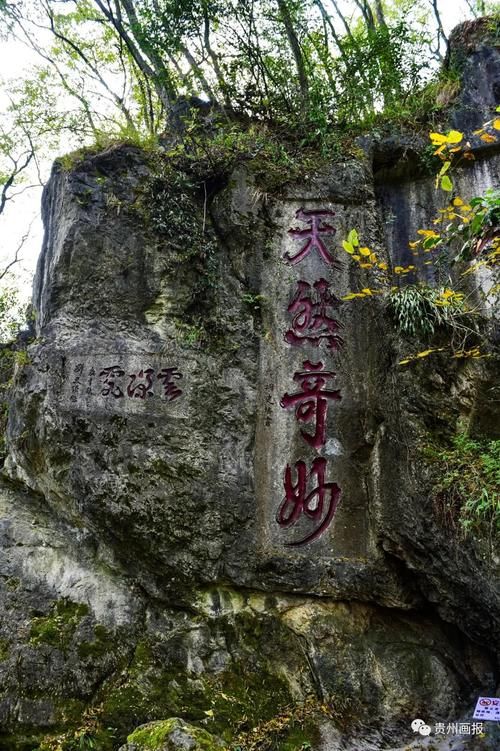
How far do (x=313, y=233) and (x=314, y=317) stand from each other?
3.26 ft

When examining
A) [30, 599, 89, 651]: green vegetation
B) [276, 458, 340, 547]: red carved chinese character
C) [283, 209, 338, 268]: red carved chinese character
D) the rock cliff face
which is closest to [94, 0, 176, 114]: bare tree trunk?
the rock cliff face

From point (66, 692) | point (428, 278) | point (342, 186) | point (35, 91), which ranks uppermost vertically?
point (35, 91)

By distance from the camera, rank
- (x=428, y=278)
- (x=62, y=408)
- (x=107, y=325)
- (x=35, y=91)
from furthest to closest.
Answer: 1. (x=35, y=91)
2. (x=428, y=278)
3. (x=107, y=325)
4. (x=62, y=408)

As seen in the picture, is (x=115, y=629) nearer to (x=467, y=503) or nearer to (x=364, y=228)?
(x=467, y=503)

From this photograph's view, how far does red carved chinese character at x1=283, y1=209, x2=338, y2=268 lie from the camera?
20.1 feet

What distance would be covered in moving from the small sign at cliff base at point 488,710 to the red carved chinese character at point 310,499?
6.02 feet

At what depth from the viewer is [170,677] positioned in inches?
194

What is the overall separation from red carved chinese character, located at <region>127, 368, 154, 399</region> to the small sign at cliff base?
373cm

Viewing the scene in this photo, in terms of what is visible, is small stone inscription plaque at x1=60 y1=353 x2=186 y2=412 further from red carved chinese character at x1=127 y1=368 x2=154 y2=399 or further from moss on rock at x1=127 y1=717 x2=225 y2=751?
moss on rock at x1=127 y1=717 x2=225 y2=751

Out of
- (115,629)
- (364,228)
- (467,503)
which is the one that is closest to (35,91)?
(364,228)

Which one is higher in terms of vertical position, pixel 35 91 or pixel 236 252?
pixel 35 91

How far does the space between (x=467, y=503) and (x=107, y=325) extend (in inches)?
150

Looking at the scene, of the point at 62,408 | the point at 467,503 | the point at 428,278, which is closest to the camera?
the point at 467,503

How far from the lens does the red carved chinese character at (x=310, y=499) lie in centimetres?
535
